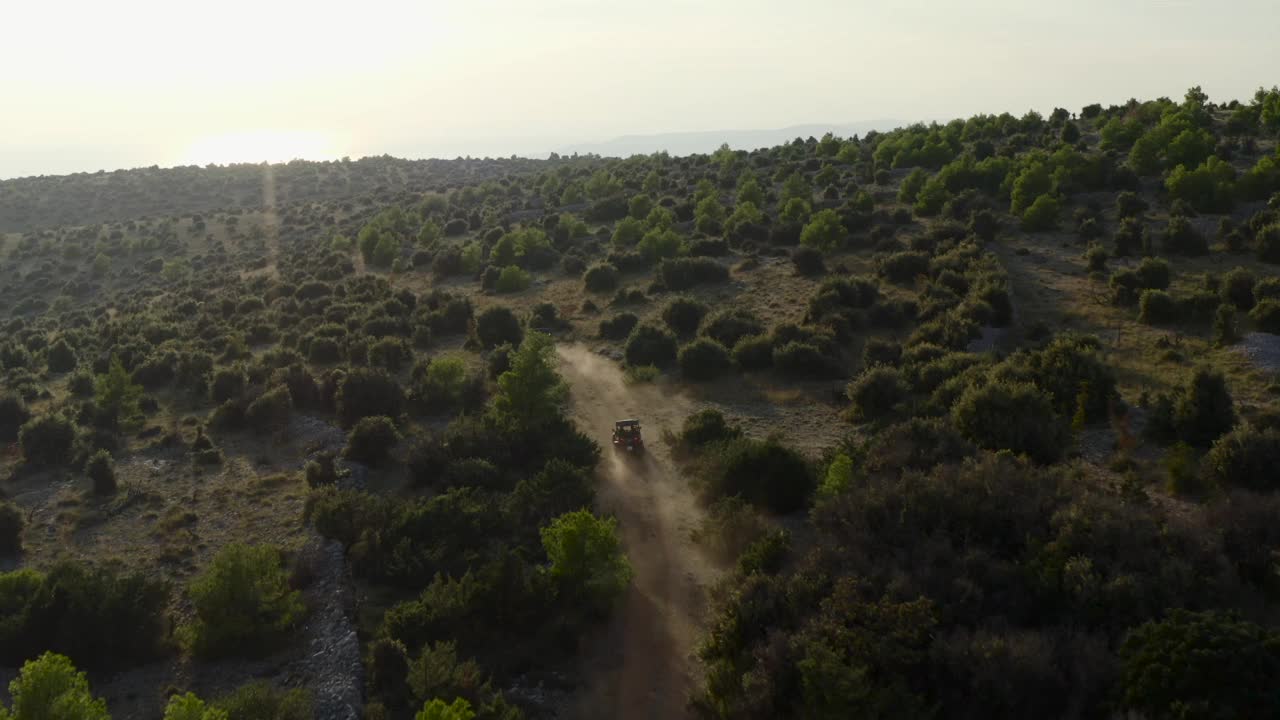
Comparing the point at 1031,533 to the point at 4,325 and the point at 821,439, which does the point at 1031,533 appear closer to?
the point at 821,439

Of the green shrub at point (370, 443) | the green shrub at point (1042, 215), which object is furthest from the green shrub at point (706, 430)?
the green shrub at point (1042, 215)

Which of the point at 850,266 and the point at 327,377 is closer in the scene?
the point at 327,377

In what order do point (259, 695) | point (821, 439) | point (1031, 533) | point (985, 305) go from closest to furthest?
1. point (259, 695)
2. point (1031, 533)
3. point (821, 439)
4. point (985, 305)

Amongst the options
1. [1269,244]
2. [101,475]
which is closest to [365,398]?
[101,475]

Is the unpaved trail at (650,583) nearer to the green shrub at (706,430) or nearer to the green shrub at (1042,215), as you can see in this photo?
the green shrub at (706,430)

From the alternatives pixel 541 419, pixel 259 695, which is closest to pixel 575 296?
pixel 541 419

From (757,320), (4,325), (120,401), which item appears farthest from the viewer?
(4,325)
